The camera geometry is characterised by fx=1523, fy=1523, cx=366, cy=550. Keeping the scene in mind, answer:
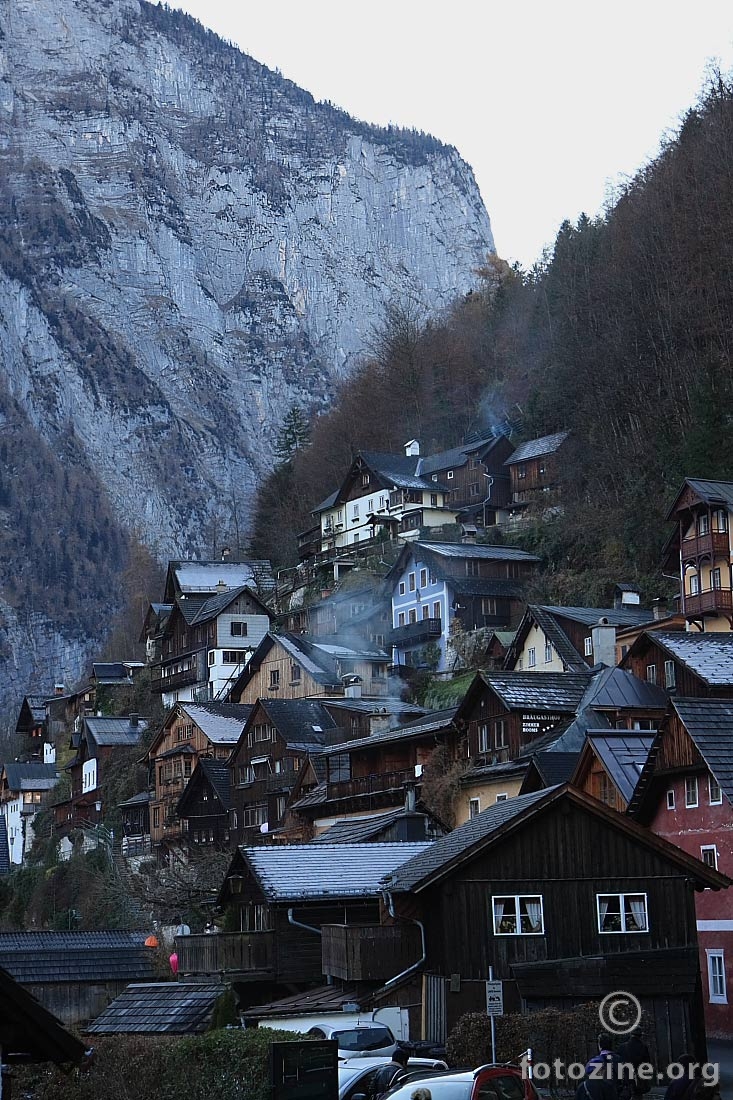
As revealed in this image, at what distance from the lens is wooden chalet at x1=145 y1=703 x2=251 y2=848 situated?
74125mm

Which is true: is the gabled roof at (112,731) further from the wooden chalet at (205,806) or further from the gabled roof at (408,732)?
the gabled roof at (408,732)

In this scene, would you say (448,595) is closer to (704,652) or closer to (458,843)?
(704,652)

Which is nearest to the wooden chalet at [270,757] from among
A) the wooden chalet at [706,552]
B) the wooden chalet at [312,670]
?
the wooden chalet at [312,670]

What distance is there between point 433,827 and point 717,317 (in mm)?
41911

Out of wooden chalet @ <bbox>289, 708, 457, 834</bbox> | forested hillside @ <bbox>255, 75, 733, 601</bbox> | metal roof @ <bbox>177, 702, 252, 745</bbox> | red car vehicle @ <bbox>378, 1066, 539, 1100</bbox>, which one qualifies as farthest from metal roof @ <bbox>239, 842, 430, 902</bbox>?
metal roof @ <bbox>177, 702, 252, 745</bbox>

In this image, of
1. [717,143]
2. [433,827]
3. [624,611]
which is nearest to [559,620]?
[624,611]

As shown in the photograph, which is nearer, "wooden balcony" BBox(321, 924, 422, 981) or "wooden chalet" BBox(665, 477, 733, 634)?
"wooden balcony" BBox(321, 924, 422, 981)

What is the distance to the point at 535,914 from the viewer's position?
1188 inches

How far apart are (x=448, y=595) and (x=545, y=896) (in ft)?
165

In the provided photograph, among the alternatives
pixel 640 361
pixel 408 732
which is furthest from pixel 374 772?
pixel 640 361

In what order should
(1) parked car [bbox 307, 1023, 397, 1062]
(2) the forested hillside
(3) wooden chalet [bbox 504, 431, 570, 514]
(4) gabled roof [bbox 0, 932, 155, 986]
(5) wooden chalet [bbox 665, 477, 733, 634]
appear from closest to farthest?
(1) parked car [bbox 307, 1023, 397, 1062] → (4) gabled roof [bbox 0, 932, 155, 986] → (5) wooden chalet [bbox 665, 477, 733, 634] → (2) the forested hillside → (3) wooden chalet [bbox 504, 431, 570, 514]

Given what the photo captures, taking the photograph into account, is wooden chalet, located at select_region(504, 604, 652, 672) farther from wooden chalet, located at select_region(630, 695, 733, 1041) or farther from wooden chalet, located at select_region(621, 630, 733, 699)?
wooden chalet, located at select_region(630, 695, 733, 1041)

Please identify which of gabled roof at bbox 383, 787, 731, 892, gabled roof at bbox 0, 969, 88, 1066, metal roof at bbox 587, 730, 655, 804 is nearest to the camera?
gabled roof at bbox 0, 969, 88, 1066

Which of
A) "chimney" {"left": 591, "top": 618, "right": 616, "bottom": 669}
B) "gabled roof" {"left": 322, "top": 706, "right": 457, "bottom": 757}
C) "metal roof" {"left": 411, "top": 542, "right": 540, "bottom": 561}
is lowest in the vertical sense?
"gabled roof" {"left": 322, "top": 706, "right": 457, "bottom": 757}
